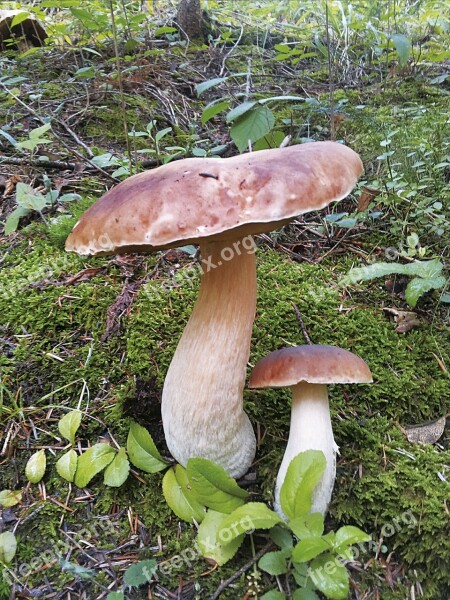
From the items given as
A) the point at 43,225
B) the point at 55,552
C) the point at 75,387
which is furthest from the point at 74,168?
the point at 55,552

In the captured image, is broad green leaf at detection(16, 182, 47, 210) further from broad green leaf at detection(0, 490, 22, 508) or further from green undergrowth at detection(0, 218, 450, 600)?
broad green leaf at detection(0, 490, 22, 508)

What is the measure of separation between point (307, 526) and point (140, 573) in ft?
2.17

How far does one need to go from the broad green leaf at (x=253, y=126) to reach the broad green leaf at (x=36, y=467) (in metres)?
1.95

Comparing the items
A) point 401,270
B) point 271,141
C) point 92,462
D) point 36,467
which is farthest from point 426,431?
point 271,141

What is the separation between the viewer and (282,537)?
1.66m

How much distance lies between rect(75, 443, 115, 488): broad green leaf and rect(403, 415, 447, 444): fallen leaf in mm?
1412

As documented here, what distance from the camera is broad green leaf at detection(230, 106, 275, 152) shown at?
8.41 ft

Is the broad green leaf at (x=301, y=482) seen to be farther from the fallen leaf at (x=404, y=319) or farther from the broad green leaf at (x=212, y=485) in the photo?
the fallen leaf at (x=404, y=319)

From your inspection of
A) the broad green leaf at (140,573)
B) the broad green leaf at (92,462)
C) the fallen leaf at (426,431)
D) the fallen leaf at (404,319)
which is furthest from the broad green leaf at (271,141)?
the broad green leaf at (140,573)

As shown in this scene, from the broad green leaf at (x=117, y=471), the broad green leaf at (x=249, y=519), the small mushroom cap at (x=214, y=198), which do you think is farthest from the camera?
the broad green leaf at (x=117, y=471)

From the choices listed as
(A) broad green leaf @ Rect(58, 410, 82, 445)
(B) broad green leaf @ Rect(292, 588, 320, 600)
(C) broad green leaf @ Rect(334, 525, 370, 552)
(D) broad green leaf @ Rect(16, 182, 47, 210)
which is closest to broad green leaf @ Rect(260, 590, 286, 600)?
(B) broad green leaf @ Rect(292, 588, 320, 600)

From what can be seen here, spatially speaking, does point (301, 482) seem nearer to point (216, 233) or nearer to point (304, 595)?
point (304, 595)

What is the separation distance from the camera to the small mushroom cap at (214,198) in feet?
4.29

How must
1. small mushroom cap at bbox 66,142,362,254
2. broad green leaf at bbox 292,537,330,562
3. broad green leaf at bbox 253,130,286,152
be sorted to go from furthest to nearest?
1. broad green leaf at bbox 253,130,286,152
2. broad green leaf at bbox 292,537,330,562
3. small mushroom cap at bbox 66,142,362,254
